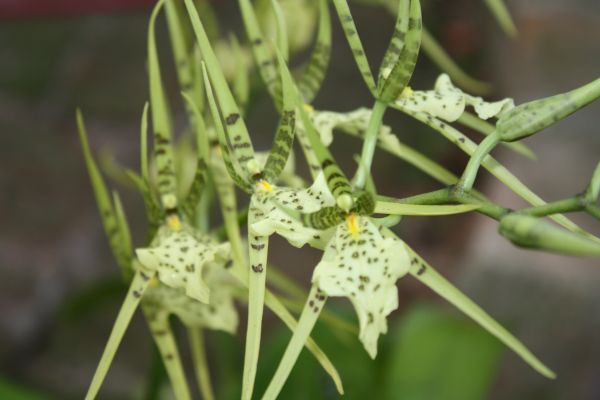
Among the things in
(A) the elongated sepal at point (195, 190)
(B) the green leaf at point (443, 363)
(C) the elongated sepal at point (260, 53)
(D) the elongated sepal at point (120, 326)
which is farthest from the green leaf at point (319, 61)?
(B) the green leaf at point (443, 363)

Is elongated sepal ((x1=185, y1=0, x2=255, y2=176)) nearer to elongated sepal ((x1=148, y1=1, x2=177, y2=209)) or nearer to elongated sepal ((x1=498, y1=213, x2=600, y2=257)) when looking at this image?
elongated sepal ((x1=148, y1=1, x2=177, y2=209))

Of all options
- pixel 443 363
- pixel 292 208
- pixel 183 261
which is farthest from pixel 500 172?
pixel 443 363

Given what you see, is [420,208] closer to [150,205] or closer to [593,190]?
[593,190]

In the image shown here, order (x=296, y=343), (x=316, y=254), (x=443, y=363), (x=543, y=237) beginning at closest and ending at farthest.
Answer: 1. (x=543, y=237)
2. (x=296, y=343)
3. (x=443, y=363)
4. (x=316, y=254)

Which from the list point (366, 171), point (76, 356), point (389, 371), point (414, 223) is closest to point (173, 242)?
point (366, 171)

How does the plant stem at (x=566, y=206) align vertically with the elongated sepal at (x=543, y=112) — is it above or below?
below

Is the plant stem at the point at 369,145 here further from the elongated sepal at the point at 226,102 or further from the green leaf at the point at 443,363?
the green leaf at the point at 443,363
